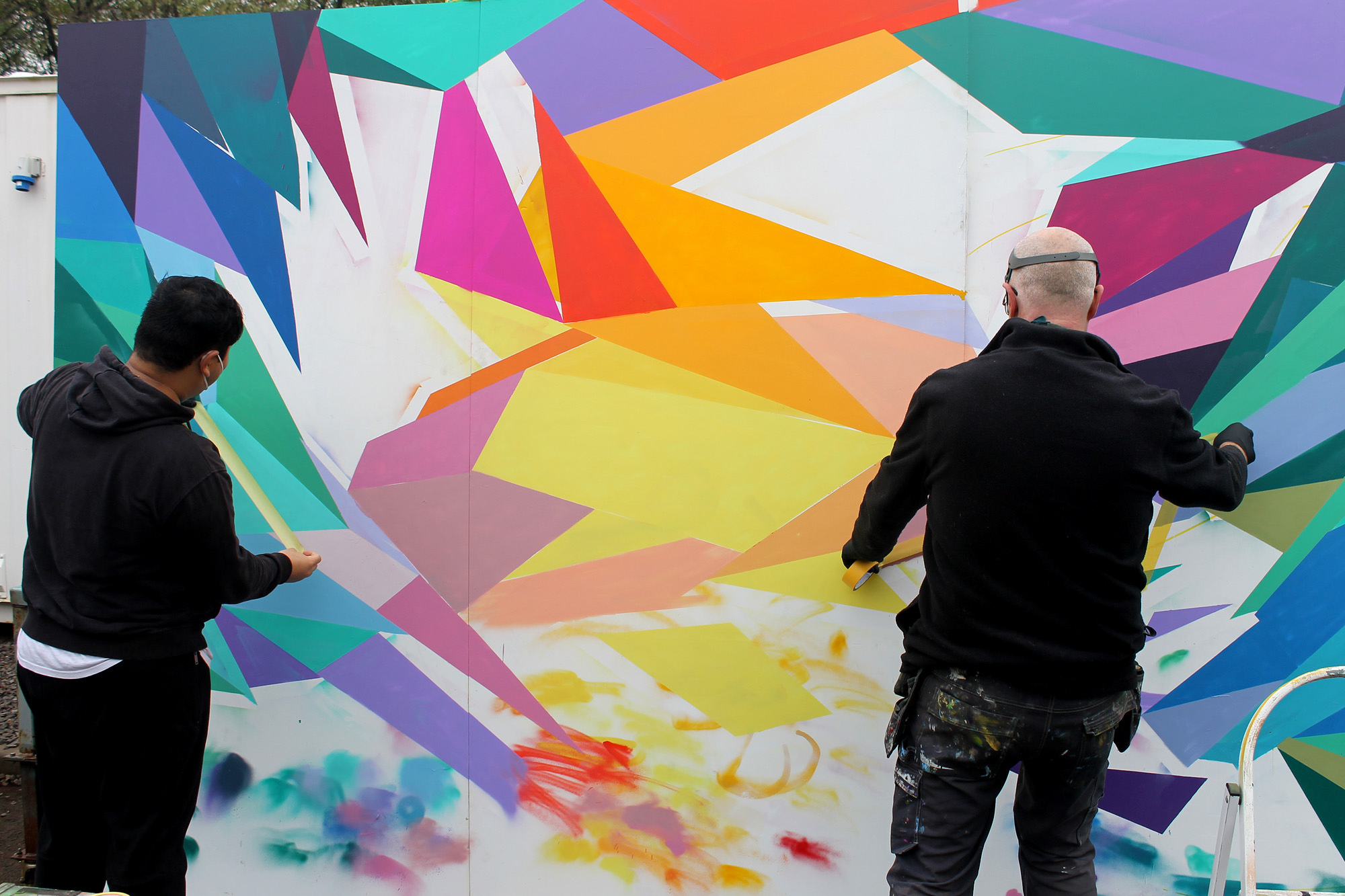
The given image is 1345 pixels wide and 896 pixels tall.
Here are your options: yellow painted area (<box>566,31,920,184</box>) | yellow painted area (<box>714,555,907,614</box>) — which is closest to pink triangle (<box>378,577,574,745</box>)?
yellow painted area (<box>714,555,907,614</box>)

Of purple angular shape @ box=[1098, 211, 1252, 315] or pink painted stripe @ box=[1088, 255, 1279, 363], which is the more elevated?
purple angular shape @ box=[1098, 211, 1252, 315]

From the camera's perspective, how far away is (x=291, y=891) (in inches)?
91.3

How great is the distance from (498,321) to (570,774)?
129 centimetres

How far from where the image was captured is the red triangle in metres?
2.09

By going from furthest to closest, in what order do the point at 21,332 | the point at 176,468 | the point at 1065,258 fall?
the point at 21,332 < the point at 176,468 < the point at 1065,258

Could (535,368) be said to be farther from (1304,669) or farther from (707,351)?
(1304,669)

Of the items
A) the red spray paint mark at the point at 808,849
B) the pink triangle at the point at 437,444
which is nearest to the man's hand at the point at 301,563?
the pink triangle at the point at 437,444

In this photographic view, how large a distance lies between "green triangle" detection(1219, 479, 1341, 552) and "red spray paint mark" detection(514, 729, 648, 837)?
5.60 feet

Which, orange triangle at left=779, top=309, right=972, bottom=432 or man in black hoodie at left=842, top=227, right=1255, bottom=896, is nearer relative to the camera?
man in black hoodie at left=842, top=227, right=1255, bottom=896

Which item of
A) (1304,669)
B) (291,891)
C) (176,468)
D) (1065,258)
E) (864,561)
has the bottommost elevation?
(291,891)

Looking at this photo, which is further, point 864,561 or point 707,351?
point 707,351

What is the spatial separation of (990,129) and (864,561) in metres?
1.14

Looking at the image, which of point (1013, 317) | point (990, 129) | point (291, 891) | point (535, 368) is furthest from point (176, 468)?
point (990, 129)

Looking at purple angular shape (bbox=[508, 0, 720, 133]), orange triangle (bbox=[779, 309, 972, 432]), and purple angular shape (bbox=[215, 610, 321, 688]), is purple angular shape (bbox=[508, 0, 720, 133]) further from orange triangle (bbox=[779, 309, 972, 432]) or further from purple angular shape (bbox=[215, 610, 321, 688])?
purple angular shape (bbox=[215, 610, 321, 688])
